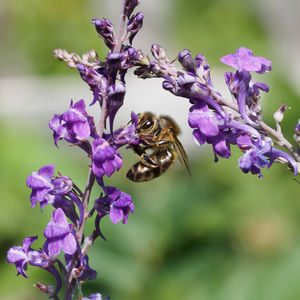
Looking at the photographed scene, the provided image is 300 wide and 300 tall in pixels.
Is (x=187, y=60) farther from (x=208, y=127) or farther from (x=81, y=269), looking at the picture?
(x=81, y=269)

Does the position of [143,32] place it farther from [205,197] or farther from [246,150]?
[246,150]

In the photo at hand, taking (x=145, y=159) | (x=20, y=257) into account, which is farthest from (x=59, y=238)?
(x=145, y=159)

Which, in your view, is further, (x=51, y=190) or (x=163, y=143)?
(x=163, y=143)

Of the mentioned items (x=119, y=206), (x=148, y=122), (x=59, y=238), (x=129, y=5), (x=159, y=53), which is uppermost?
(x=129, y=5)

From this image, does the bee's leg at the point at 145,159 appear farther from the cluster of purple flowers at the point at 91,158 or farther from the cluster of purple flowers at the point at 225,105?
the cluster of purple flowers at the point at 225,105

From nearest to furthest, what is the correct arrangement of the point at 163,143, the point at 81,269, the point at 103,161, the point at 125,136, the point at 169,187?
the point at 103,161 < the point at 81,269 < the point at 125,136 < the point at 163,143 < the point at 169,187

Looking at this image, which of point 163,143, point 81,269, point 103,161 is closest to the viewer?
point 103,161

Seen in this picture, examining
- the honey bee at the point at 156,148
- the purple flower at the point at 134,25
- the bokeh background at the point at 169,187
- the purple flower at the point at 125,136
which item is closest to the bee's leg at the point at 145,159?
the honey bee at the point at 156,148

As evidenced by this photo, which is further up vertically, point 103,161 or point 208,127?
point 208,127
